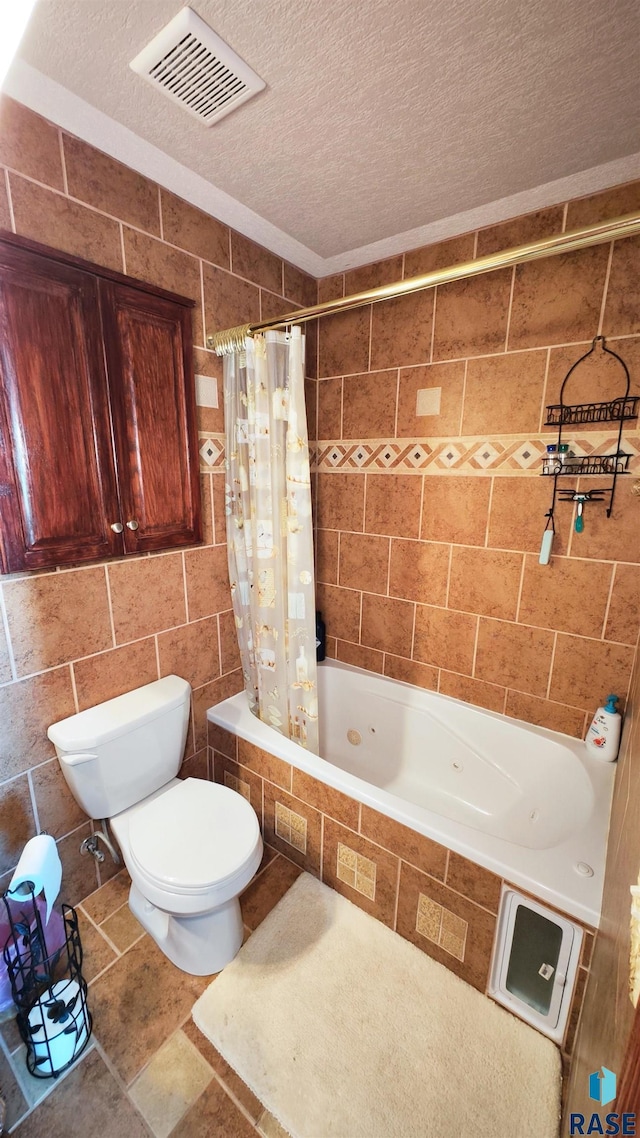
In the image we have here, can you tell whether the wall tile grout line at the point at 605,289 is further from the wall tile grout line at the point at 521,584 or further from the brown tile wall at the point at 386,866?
the brown tile wall at the point at 386,866

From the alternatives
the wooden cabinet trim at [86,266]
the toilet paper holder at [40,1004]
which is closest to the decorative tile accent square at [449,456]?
the wooden cabinet trim at [86,266]

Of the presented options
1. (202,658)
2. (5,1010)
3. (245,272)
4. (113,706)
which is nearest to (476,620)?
(202,658)

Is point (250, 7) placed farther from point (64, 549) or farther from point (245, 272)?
point (64, 549)

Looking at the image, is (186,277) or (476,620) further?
(476,620)

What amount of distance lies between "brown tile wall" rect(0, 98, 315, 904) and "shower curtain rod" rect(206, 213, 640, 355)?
1.11 feet

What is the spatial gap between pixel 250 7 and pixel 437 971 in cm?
255

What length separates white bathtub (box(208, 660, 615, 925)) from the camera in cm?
118

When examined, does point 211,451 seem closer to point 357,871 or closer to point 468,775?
point 357,871

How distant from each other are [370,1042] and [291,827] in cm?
62

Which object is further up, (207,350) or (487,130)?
(487,130)

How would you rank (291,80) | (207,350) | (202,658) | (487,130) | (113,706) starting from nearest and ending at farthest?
(291,80) < (487,130) < (113,706) < (207,350) < (202,658)

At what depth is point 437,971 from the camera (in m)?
1.35

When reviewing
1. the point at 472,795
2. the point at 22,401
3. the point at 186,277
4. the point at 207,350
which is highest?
the point at 186,277

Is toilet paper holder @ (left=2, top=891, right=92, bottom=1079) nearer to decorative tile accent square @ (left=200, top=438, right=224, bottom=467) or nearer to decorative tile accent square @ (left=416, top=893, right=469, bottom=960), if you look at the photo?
decorative tile accent square @ (left=416, top=893, right=469, bottom=960)
